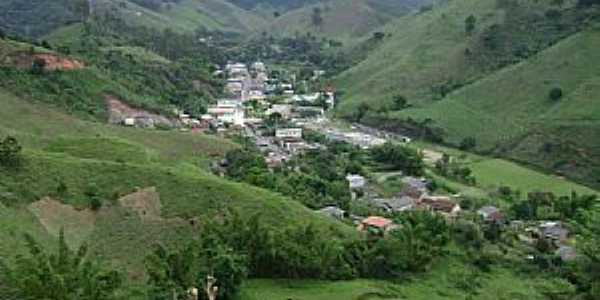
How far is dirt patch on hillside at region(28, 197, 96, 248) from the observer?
37.6 metres

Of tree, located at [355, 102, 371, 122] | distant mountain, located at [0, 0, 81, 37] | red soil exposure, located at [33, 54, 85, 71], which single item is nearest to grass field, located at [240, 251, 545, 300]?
red soil exposure, located at [33, 54, 85, 71]

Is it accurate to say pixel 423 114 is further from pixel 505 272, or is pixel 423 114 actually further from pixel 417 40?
pixel 505 272

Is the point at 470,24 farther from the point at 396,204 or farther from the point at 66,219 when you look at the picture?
the point at 66,219

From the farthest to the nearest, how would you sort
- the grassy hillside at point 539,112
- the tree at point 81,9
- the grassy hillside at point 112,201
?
1. the tree at point 81,9
2. the grassy hillside at point 539,112
3. the grassy hillside at point 112,201

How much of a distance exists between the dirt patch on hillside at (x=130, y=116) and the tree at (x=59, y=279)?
3818 cm

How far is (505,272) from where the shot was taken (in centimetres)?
4369

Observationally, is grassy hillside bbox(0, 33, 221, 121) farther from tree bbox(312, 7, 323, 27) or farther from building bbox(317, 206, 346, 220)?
→ tree bbox(312, 7, 323, 27)

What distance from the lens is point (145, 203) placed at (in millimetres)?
41094

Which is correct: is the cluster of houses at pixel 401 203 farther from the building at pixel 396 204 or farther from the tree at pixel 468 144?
the tree at pixel 468 144

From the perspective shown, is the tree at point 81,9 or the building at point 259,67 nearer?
the tree at point 81,9

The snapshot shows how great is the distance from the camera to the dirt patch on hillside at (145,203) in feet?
132

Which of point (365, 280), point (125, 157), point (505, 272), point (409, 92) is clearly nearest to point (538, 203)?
point (505, 272)

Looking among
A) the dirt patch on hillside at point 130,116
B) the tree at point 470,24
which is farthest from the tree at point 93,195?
the tree at point 470,24

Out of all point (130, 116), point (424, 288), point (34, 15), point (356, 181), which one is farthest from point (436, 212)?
point (34, 15)
